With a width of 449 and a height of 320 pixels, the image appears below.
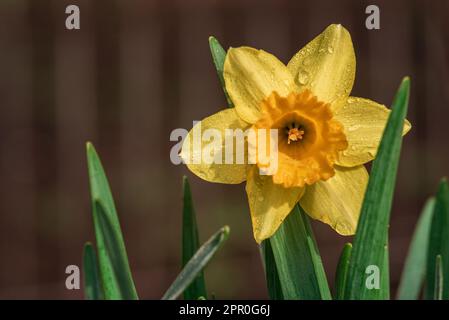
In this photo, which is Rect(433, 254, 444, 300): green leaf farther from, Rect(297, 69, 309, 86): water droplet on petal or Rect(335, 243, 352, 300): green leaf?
Rect(297, 69, 309, 86): water droplet on petal

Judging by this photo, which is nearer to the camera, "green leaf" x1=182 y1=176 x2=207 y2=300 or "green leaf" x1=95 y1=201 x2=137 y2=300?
"green leaf" x1=95 y1=201 x2=137 y2=300

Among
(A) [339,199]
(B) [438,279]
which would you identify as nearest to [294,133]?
(A) [339,199]

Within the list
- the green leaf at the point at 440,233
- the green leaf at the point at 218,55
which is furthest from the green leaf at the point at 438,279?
the green leaf at the point at 218,55

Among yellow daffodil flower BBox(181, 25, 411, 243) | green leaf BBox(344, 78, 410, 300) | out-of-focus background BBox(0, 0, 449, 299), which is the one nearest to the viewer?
green leaf BBox(344, 78, 410, 300)

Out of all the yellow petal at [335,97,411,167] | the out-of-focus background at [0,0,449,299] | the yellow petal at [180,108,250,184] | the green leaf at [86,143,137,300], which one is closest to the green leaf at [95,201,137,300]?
the green leaf at [86,143,137,300]

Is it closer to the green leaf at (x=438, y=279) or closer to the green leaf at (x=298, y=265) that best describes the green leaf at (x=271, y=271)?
the green leaf at (x=298, y=265)

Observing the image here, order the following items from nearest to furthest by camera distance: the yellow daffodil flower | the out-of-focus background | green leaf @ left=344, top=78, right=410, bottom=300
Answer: green leaf @ left=344, top=78, right=410, bottom=300 → the yellow daffodil flower → the out-of-focus background
